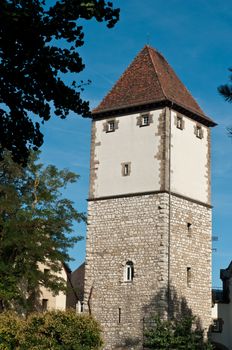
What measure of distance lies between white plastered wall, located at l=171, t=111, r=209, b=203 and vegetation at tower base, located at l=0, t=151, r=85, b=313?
5.12 meters

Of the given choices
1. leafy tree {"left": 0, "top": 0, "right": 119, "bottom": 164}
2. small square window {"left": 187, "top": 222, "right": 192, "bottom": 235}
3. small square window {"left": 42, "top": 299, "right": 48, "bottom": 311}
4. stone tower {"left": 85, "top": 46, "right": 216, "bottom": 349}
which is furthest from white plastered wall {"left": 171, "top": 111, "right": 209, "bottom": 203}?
leafy tree {"left": 0, "top": 0, "right": 119, "bottom": 164}

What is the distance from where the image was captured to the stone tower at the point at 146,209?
32.2m

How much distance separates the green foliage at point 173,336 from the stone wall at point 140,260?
1.18m

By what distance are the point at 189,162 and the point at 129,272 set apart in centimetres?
598

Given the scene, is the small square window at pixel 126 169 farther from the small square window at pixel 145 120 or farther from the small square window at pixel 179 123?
the small square window at pixel 179 123

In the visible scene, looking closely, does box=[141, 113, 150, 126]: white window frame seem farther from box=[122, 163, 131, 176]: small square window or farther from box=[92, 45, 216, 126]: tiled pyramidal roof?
box=[122, 163, 131, 176]: small square window

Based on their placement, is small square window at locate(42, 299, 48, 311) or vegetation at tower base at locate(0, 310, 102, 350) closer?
vegetation at tower base at locate(0, 310, 102, 350)

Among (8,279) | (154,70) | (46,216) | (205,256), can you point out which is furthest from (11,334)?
(154,70)

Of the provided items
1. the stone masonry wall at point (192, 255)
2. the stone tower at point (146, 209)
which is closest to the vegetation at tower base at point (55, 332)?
the stone tower at point (146, 209)

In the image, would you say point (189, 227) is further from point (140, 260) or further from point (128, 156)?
point (128, 156)

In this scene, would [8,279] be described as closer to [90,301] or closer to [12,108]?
[90,301]

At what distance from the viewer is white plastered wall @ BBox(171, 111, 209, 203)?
111 feet

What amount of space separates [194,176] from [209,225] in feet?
8.01

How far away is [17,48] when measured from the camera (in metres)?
12.3
